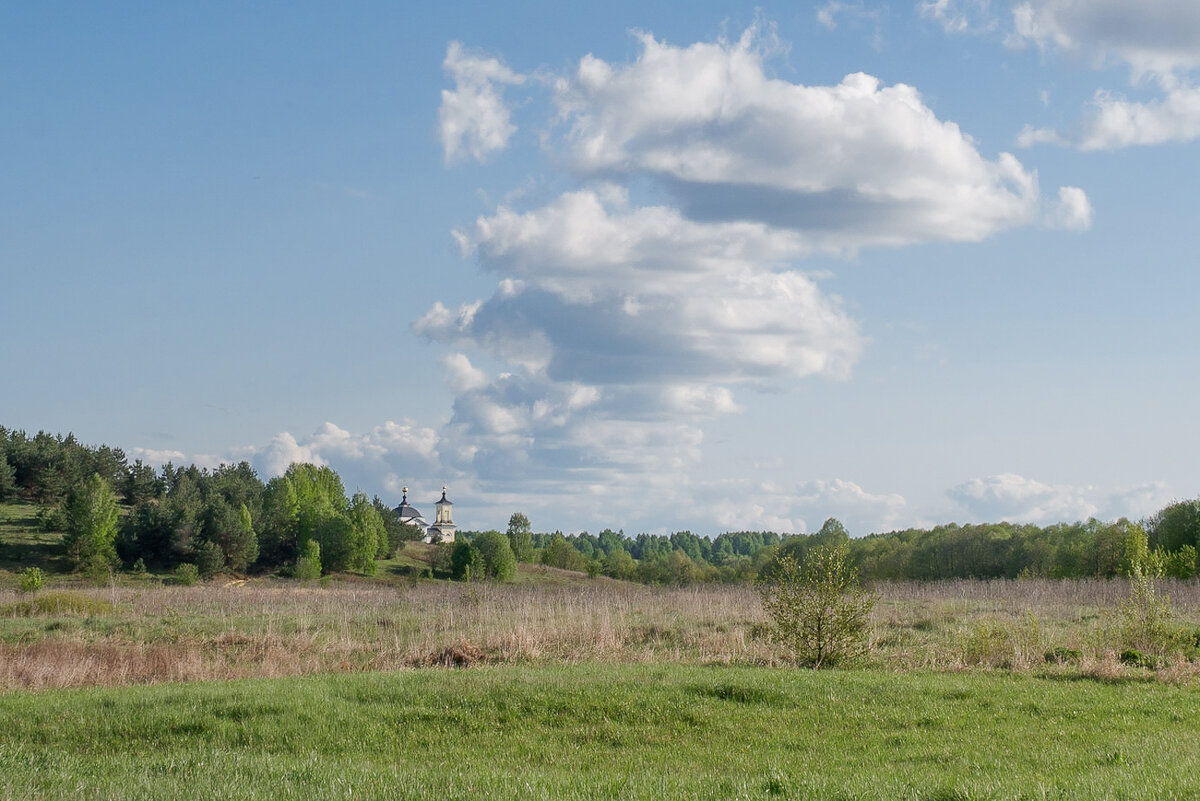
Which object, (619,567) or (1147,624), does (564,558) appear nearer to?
(619,567)

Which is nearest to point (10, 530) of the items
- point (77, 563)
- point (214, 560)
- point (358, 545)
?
point (77, 563)

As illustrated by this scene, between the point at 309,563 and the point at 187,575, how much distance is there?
11.3 meters

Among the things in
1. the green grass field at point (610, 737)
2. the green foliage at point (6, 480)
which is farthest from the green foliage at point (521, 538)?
the green grass field at point (610, 737)

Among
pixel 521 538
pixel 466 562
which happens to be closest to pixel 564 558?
pixel 521 538

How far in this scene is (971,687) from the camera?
15883 mm

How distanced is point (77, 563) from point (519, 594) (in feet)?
140

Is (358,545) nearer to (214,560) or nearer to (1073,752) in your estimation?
(214,560)

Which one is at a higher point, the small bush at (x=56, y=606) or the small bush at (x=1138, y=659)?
the small bush at (x=1138, y=659)

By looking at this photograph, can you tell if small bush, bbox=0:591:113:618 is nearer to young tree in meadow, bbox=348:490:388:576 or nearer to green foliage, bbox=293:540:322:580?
green foliage, bbox=293:540:322:580

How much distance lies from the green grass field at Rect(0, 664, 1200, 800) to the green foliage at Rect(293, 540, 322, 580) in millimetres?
56371

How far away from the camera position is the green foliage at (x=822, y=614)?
66.2 ft

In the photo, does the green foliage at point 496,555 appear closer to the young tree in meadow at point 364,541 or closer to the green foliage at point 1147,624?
the young tree in meadow at point 364,541

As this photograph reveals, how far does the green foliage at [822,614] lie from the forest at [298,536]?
32873mm

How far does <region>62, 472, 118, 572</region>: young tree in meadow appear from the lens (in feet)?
218
